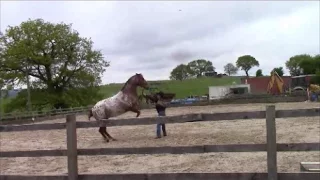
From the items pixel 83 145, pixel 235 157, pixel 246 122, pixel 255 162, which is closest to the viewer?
pixel 255 162

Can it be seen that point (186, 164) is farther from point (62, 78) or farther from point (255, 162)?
point (62, 78)

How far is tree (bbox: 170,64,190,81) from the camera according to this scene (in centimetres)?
12712

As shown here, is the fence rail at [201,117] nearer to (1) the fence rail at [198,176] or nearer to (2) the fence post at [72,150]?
(2) the fence post at [72,150]

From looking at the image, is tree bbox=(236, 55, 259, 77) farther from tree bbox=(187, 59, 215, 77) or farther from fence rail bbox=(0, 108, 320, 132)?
fence rail bbox=(0, 108, 320, 132)

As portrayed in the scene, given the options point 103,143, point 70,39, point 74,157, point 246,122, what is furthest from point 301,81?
point 74,157

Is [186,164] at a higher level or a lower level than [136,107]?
lower

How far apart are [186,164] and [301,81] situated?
6139 cm

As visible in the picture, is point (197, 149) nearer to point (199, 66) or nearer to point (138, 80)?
point (138, 80)

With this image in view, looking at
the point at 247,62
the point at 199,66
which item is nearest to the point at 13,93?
the point at 199,66

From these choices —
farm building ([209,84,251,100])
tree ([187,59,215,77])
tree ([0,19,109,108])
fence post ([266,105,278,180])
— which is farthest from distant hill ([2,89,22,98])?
tree ([187,59,215,77])

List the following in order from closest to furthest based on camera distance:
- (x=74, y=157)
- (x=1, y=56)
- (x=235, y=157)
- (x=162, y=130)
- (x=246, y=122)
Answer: (x=74, y=157)
(x=235, y=157)
(x=162, y=130)
(x=246, y=122)
(x=1, y=56)

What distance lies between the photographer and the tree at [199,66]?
136 m

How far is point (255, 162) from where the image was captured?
8883mm

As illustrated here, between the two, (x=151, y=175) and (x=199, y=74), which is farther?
(x=199, y=74)
